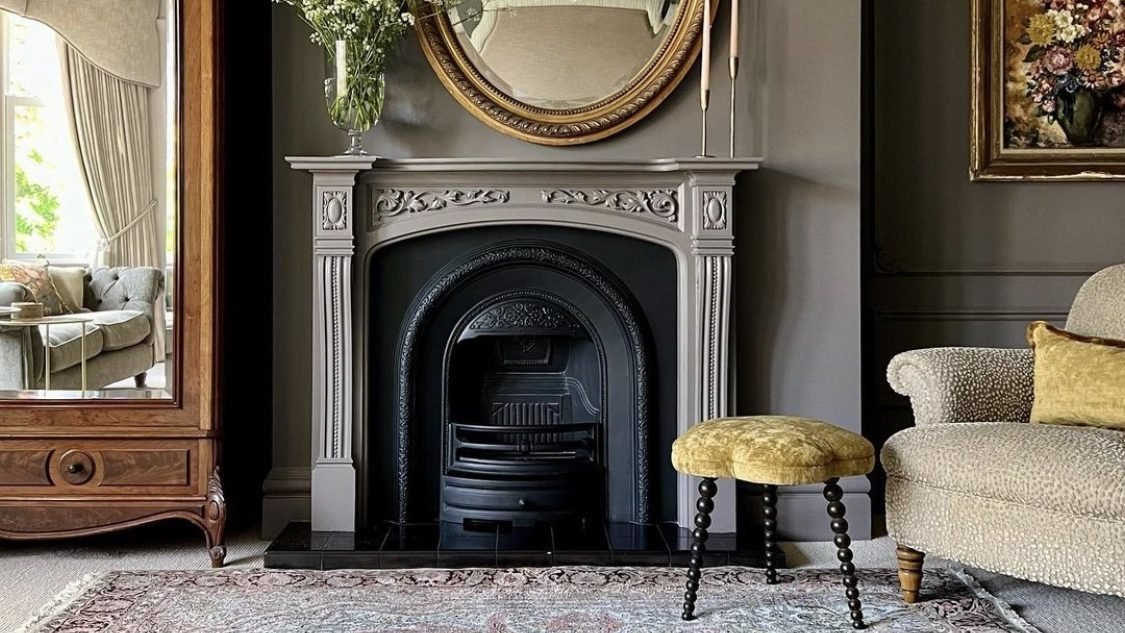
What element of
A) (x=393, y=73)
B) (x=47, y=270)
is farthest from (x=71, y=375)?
(x=393, y=73)

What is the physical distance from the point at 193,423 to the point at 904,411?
233 cm

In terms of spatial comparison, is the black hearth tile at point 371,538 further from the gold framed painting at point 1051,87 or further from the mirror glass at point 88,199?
the gold framed painting at point 1051,87

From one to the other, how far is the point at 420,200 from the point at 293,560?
107 centimetres

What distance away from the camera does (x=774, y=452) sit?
2.19 m

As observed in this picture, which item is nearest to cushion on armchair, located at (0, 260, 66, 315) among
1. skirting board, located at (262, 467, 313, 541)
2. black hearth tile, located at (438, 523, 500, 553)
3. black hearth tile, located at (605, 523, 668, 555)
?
skirting board, located at (262, 467, 313, 541)

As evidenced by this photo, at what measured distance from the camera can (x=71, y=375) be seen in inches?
109

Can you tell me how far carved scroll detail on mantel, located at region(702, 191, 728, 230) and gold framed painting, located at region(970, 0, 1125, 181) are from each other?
108cm

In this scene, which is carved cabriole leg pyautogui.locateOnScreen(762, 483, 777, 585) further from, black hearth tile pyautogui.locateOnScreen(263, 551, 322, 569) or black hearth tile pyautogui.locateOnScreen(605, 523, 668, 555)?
black hearth tile pyautogui.locateOnScreen(263, 551, 322, 569)

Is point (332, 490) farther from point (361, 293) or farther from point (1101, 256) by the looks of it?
point (1101, 256)

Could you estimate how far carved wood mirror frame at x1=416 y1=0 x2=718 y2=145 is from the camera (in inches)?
119

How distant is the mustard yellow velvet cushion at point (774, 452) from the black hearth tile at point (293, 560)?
41.3 inches

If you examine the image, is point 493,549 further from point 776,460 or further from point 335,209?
point 335,209

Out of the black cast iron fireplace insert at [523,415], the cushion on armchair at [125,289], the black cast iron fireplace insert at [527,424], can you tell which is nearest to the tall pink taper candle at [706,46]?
the black cast iron fireplace insert at [527,424]

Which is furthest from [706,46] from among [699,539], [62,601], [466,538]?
[62,601]
